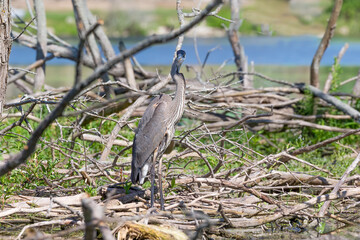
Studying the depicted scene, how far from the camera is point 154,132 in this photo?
13.3ft

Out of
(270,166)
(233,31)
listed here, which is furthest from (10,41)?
(233,31)

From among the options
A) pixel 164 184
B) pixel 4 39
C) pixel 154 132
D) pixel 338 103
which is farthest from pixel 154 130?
pixel 338 103

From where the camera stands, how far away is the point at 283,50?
24672 mm

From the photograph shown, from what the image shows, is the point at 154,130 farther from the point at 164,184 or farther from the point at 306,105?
Answer: the point at 306,105

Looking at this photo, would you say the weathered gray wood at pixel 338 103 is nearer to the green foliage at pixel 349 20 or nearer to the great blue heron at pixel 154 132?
the great blue heron at pixel 154 132

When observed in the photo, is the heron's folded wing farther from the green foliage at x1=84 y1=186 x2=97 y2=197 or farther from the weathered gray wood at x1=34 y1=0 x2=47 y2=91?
the weathered gray wood at x1=34 y1=0 x2=47 y2=91

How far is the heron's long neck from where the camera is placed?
4.11 m

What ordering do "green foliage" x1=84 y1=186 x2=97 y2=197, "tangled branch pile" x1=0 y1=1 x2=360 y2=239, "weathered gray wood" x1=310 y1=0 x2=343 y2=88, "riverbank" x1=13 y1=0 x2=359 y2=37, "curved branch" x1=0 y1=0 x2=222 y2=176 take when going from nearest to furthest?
1. "curved branch" x1=0 y1=0 x2=222 y2=176
2. "tangled branch pile" x1=0 y1=1 x2=360 y2=239
3. "green foliage" x1=84 y1=186 x2=97 y2=197
4. "weathered gray wood" x1=310 y1=0 x2=343 y2=88
5. "riverbank" x1=13 y1=0 x2=359 y2=37

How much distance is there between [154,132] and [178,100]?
33cm

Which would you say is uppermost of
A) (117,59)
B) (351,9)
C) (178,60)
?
(351,9)

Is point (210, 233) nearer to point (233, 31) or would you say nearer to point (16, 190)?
point (16, 190)

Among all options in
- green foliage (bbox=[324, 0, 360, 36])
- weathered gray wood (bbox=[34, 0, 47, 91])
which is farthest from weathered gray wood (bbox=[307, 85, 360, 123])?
green foliage (bbox=[324, 0, 360, 36])

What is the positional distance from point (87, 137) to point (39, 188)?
96 centimetres

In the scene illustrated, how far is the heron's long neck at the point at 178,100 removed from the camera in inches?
162
